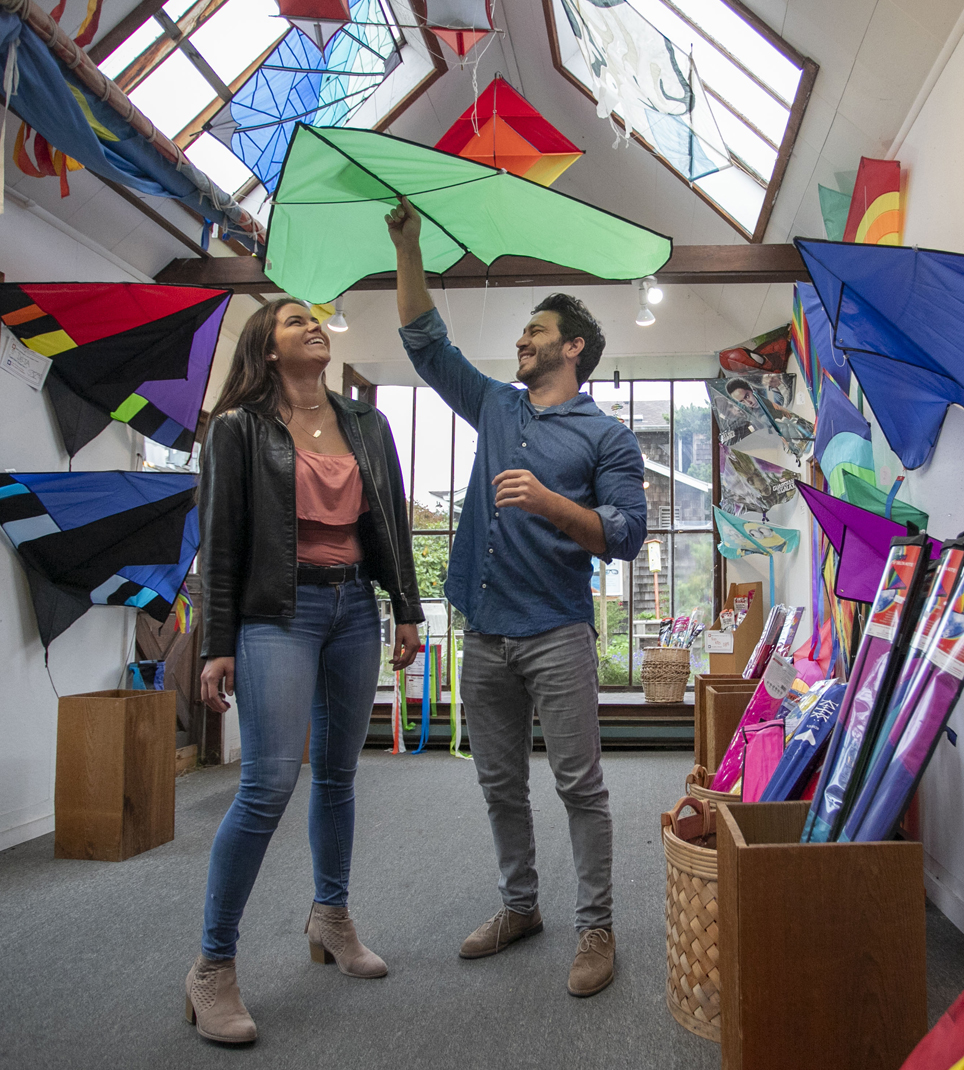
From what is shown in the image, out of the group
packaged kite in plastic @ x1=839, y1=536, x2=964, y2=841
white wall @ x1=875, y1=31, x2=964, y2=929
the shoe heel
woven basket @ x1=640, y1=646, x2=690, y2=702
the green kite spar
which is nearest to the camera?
packaged kite in plastic @ x1=839, y1=536, x2=964, y2=841

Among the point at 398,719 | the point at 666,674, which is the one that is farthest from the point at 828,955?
the point at 666,674

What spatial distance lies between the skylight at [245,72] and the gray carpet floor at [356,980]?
2.55m

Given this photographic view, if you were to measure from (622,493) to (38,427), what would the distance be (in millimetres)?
2549

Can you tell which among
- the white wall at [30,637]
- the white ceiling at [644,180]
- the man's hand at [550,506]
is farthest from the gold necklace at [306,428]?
the white ceiling at [644,180]

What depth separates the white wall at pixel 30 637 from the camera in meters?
2.90

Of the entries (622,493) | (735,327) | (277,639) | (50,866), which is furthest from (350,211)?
(735,327)

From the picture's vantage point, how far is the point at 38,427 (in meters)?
3.12

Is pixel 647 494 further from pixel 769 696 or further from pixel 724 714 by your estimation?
pixel 769 696

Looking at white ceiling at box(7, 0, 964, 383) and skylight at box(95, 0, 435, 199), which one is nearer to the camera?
white ceiling at box(7, 0, 964, 383)

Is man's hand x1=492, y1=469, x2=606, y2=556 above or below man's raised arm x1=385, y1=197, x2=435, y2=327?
below

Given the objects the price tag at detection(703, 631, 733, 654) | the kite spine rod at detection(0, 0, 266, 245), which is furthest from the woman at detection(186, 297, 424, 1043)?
the price tag at detection(703, 631, 733, 654)

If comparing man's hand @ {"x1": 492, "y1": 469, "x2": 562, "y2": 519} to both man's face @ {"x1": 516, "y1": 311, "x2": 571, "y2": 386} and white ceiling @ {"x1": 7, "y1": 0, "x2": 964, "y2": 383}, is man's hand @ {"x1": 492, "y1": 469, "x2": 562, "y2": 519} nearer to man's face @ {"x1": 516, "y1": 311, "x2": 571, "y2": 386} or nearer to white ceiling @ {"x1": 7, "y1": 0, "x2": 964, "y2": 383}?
man's face @ {"x1": 516, "y1": 311, "x2": 571, "y2": 386}

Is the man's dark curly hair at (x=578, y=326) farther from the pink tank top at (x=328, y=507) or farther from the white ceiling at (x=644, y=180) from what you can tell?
the white ceiling at (x=644, y=180)

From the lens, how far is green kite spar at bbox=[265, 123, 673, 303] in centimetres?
182
